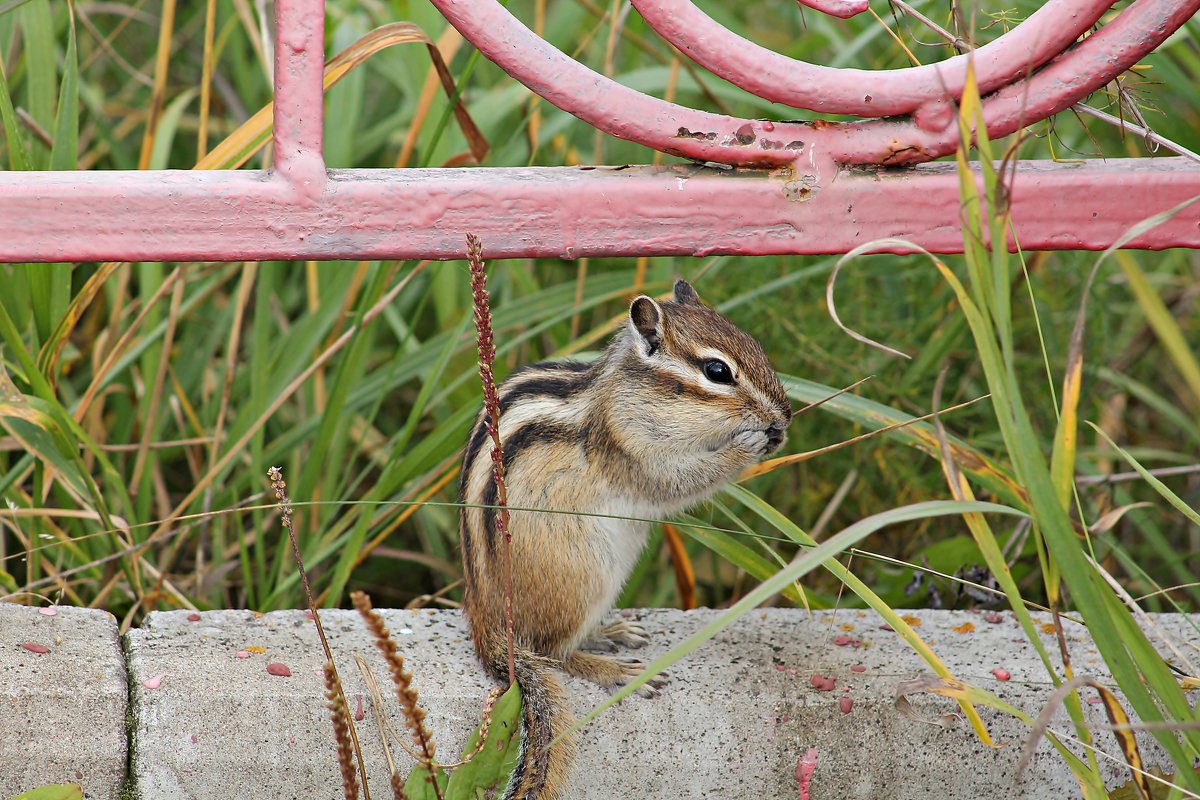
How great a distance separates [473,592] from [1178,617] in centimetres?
125

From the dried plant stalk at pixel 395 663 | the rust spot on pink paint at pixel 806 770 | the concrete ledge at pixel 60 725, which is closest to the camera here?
the dried plant stalk at pixel 395 663

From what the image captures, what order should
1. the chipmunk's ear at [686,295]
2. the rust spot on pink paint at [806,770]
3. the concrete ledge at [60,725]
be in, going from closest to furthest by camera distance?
the concrete ledge at [60,725]
the rust spot on pink paint at [806,770]
the chipmunk's ear at [686,295]

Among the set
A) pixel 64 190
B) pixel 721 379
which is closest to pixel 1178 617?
pixel 721 379

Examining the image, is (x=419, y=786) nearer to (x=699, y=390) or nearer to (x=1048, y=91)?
(x=699, y=390)

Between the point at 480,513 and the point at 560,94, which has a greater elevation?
the point at 560,94

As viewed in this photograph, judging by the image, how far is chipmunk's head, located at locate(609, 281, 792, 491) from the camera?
235 cm

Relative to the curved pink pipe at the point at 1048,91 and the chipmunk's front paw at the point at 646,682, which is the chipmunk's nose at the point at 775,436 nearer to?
the chipmunk's front paw at the point at 646,682

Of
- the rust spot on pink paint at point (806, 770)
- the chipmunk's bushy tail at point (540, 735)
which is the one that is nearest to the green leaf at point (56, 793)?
the chipmunk's bushy tail at point (540, 735)

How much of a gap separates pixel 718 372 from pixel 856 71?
823 mm

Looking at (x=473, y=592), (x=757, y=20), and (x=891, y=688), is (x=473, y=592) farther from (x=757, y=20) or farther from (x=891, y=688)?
(x=757, y=20)

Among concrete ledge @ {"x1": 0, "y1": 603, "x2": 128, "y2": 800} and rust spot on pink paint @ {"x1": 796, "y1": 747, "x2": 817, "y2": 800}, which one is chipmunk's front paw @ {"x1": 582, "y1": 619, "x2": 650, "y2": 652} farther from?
concrete ledge @ {"x1": 0, "y1": 603, "x2": 128, "y2": 800}

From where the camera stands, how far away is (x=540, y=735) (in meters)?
1.95

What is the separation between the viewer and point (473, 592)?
2.16 m

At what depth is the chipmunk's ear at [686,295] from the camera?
8.17ft
